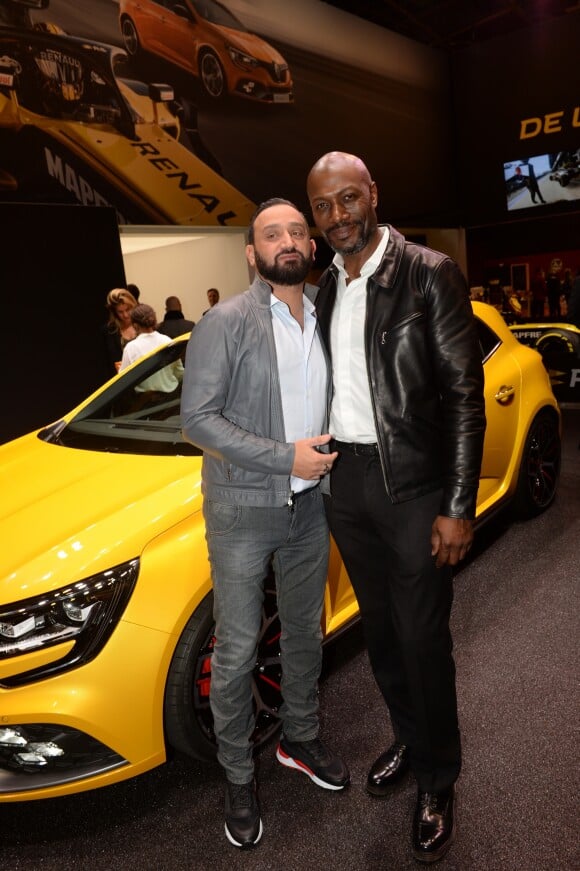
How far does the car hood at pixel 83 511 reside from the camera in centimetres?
182

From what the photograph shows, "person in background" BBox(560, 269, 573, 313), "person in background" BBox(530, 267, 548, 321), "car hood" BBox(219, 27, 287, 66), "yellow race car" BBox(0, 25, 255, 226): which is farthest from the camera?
"person in background" BBox(530, 267, 548, 321)

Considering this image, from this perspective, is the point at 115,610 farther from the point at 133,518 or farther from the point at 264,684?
the point at 264,684

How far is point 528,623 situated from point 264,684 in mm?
1321

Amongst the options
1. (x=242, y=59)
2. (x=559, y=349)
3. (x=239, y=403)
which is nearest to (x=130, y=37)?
(x=242, y=59)

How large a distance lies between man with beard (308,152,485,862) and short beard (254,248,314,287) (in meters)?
0.10

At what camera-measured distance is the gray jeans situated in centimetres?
180

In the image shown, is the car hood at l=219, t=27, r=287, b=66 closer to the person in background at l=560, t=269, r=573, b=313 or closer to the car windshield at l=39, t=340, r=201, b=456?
the person in background at l=560, t=269, r=573, b=313

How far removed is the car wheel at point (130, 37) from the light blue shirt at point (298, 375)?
7569 millimetres

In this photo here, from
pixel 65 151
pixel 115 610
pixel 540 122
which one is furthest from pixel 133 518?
pixel 540 122

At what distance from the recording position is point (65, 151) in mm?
7309

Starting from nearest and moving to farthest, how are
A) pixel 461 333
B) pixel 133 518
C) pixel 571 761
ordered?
1. pixel 461 333
2. pixel 133 518
3. pixel 571 761

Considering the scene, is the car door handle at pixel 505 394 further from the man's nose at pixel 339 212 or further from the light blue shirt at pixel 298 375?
the man's nose at pixel 339 212

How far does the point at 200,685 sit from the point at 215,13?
9068 mm

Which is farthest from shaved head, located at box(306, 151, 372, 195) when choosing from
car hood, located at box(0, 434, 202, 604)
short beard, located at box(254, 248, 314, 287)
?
car hood, located at box(0, 434, 202, 604)
